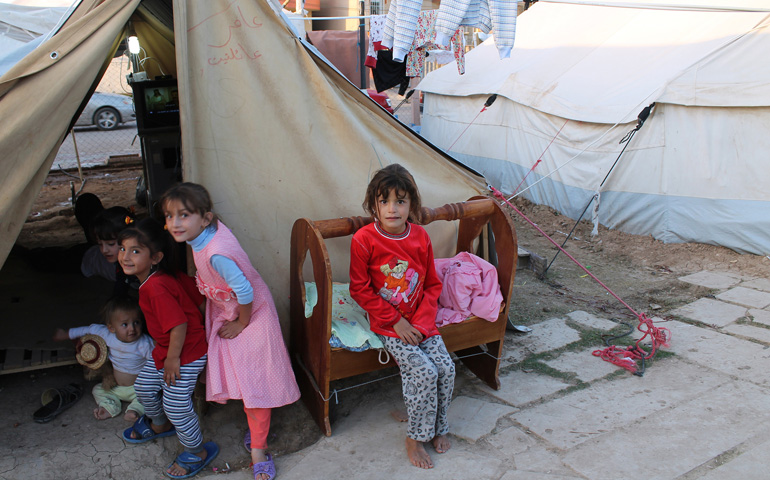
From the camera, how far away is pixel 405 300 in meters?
2.81

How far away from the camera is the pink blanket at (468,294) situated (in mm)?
3074

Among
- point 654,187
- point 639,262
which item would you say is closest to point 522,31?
point 654,187

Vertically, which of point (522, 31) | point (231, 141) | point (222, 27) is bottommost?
point (231, 141)

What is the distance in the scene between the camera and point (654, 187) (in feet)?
19.6

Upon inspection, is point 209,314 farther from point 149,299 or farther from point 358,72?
point 358,72

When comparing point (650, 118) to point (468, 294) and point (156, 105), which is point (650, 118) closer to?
point (468, 294)

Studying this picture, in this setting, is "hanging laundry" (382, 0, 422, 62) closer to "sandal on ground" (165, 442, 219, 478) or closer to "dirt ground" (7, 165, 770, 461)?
"dirt ground" (7, 165, 770, 461)

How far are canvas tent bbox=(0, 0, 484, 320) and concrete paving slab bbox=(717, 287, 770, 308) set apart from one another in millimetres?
2752

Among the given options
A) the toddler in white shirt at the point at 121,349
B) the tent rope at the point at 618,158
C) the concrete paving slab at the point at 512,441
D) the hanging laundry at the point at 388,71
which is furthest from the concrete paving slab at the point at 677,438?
the hanging laundry at the point at 388,71

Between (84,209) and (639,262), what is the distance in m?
5.38

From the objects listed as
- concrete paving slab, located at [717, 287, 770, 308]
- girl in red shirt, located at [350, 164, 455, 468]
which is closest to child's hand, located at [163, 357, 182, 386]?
girl in red shirt, located at [350, 164, 455, 468]

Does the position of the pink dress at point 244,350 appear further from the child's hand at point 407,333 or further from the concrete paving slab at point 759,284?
the concrete paving slab at point 759,284

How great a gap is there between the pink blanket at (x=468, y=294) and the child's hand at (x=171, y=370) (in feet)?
4.40

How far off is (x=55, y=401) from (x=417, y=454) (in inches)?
82.1
